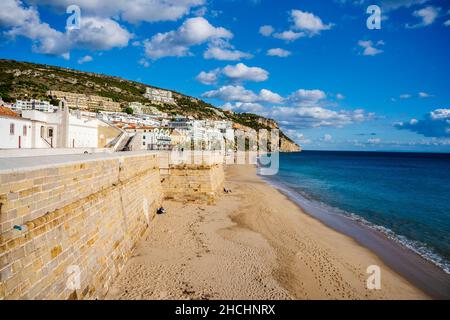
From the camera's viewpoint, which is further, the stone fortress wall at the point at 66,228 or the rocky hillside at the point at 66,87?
the rocky hillside at the point at 66,87

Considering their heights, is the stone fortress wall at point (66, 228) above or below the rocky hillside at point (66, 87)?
below

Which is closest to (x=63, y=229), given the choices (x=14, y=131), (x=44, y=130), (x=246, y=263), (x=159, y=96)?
(x=246, y=263)

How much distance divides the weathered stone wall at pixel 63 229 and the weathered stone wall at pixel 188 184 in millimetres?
9078

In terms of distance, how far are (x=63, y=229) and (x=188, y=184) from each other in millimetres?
14610

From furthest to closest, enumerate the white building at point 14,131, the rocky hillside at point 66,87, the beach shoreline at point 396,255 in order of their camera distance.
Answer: the rocky hillside at point 66,87
the white building at point 14,131
the beach shoreline at point 396,255

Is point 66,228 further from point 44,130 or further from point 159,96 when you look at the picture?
point 159,96

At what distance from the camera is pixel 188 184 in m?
20.7

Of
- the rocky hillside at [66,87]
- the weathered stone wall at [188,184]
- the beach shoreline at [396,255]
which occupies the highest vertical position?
the rocky hillside at [66,87]

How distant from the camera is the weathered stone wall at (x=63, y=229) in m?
4.56

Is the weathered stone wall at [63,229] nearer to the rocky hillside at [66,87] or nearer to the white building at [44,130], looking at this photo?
the white building at [44,130]

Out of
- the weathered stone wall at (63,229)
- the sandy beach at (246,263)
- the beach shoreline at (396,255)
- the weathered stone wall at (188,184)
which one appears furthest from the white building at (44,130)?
the beach shoreline at (396,255)
